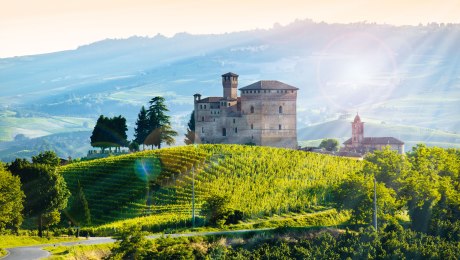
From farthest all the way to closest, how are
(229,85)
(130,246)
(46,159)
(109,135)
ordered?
1. (229,85)
2. (109,135)
3. (46,159)
4. (130,246)

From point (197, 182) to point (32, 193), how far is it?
2294 cm

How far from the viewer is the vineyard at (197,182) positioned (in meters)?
71.6

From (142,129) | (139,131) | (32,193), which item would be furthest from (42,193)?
(139,131)

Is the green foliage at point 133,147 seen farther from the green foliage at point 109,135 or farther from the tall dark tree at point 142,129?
the tall dark tree at point 142,129

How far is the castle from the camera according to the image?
128m

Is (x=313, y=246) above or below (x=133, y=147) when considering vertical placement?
below

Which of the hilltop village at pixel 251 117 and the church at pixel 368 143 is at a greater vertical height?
the hilltop village at pixel 251 117

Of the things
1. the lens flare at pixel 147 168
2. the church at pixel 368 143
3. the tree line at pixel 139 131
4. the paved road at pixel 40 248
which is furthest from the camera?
the church at pixel 368 143

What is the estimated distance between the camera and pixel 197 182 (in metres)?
79.6

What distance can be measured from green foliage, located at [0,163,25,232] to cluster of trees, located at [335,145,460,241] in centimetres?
2842

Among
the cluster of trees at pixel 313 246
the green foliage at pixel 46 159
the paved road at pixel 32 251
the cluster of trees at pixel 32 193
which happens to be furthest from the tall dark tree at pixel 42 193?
the cluster of trees at pixel 313 246

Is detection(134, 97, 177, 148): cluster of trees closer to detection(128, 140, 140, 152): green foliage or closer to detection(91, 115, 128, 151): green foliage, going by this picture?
detection(128, 140, 140, 152): green foliage

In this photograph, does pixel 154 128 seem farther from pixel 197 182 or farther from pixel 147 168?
pixel 197 182

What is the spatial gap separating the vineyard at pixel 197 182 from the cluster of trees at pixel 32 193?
11.0 ft
